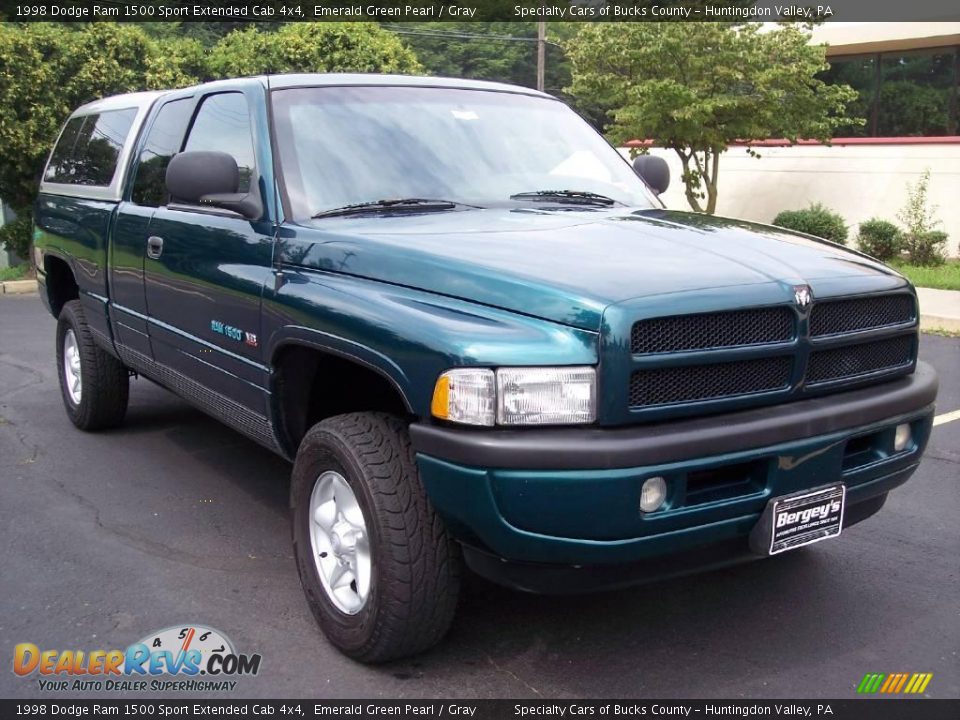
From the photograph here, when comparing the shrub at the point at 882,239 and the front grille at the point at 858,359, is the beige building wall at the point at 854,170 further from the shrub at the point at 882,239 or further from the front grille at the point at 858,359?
the front grille at the point at 858,359

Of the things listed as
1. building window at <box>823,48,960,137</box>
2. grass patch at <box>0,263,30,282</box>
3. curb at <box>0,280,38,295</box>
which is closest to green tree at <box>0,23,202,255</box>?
grass patch at <box>0,263,30,282</box>

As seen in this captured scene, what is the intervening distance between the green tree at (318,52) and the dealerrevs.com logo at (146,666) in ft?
46.7

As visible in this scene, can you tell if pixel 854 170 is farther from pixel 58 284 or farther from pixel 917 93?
pixel 58 284

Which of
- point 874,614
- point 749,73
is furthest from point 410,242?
point 749,73

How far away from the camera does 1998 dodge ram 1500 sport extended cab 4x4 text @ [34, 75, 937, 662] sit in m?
2.68

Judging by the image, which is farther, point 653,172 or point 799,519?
point 653,172

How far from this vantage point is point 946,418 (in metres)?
6.43

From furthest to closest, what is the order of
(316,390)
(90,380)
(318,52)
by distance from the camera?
(318,52), (90,380), (316,390)

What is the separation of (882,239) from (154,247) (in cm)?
1449

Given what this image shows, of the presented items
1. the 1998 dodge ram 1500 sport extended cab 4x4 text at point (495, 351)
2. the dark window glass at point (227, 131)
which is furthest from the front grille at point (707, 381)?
the dark window glass at point (227, 131)

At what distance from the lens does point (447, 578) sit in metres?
2.99
